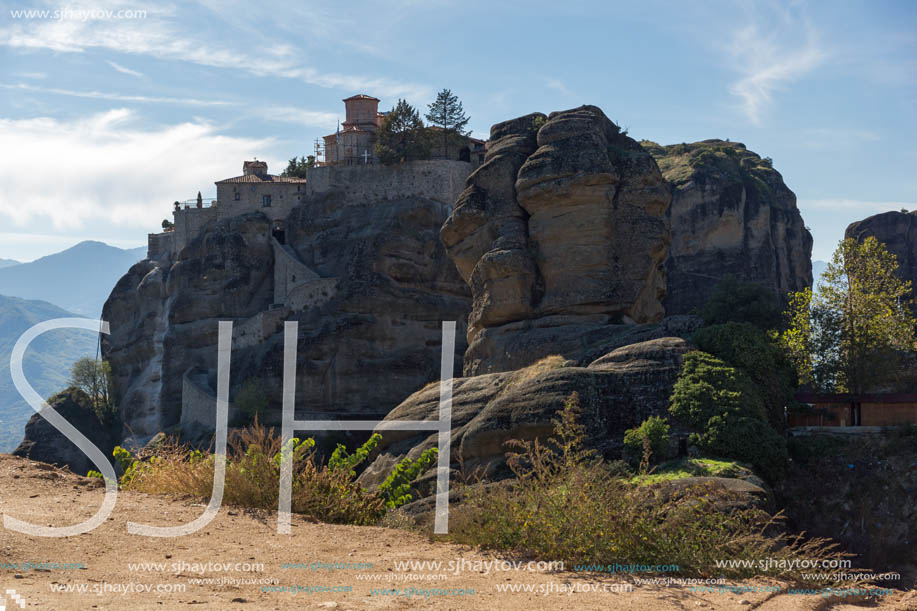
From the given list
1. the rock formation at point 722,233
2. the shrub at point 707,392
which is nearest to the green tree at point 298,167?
the rock formation at point 722,233

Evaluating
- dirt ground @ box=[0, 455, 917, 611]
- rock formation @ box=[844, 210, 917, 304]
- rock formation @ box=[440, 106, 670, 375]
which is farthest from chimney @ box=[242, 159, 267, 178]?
dirt ground @ box=[0, 455, 917, 611]

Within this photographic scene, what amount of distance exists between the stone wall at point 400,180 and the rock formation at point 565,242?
759 inches

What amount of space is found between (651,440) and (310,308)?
3532cm

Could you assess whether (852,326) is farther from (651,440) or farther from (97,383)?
(97,383)

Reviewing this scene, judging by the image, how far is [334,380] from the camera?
46.2 meters

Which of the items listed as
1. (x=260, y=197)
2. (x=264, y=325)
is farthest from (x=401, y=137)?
(x=264, y=325)

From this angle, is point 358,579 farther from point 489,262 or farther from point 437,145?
point 437,145

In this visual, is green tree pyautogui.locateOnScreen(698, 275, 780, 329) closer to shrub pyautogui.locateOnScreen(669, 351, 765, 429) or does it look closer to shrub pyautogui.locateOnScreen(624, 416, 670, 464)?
shrub pyautogui.locateOnScreen(669, 351, 765, 429)

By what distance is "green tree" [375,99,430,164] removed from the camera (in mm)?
52438

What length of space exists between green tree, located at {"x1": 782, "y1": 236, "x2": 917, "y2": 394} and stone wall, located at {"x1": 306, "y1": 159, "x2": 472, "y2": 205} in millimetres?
29237

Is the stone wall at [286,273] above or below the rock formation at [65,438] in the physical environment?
above

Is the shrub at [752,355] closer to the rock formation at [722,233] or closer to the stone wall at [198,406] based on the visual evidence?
the stone wall at [198,406]

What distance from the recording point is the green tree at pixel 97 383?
60.7 m

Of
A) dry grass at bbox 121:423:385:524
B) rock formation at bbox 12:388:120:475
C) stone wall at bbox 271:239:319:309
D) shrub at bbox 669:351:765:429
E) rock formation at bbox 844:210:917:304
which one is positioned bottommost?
rock formation at bbox 12:388:120:475
